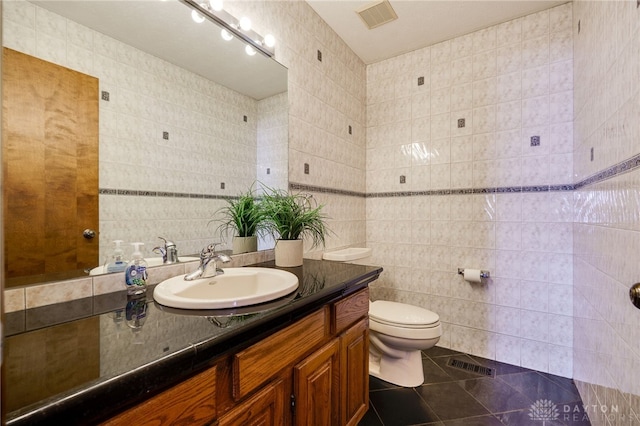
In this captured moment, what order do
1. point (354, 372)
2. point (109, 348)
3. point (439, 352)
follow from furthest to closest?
point (439, 352), point (354, 372), point (109, 348)

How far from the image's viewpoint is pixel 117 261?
104 cm

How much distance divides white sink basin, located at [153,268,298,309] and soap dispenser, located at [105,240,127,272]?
0.18 metres

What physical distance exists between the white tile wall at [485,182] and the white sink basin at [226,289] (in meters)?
1.59

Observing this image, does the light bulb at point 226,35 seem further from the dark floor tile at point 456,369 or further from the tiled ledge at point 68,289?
the dark floor tile at point 456,369

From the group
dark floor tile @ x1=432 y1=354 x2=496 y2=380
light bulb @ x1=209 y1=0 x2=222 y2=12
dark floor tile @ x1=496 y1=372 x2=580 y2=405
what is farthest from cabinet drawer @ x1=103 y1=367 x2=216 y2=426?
dark floor tile @ x1=496 y1=372 x2=580 y2=405

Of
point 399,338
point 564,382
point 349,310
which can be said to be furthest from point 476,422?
point 349,310

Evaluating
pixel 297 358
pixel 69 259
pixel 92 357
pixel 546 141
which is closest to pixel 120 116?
pixel 69 259

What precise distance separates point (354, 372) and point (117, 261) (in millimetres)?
1089

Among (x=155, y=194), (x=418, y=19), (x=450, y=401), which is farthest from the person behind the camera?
(x=418, y=19)

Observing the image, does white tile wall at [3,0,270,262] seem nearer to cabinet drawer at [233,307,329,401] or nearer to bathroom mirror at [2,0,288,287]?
bathroom mirror at [2,0,288,287]

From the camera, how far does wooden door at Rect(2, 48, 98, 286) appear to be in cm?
81

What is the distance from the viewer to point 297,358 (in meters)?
0.98

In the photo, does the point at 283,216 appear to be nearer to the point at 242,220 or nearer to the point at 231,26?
the point at 242,220

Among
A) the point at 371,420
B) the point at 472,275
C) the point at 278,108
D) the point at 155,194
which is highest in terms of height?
the point at 278,108
